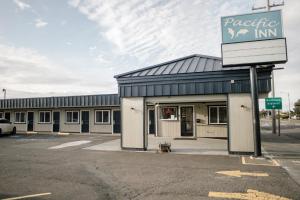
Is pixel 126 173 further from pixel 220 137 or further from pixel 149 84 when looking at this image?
pixel 220 137

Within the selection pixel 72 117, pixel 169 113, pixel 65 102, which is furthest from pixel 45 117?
pixel 169 113

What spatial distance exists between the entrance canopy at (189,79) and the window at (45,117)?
1689 centimetres

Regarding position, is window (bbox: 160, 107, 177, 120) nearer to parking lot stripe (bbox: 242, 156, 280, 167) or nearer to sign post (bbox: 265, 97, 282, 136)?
sign post (bbox: 265, 97, 282, 136)

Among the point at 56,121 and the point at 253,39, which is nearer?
the point at 253,39

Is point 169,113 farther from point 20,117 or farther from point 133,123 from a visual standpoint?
point 20,117

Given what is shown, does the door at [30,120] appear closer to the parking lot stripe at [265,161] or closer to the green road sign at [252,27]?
the green road sign at [252,27]

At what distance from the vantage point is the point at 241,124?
11.9 metres

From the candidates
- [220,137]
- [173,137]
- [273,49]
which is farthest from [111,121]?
→ [273,49]

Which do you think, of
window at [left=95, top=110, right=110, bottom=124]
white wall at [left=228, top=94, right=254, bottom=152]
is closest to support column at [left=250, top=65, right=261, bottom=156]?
white wall at [left=228, top=94, right=254, bottom=152]

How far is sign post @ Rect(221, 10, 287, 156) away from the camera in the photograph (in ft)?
37.1

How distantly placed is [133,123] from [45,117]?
1830 centimetres

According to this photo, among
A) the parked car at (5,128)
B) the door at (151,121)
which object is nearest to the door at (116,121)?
the door at (151,121)

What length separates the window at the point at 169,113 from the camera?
21.0 m

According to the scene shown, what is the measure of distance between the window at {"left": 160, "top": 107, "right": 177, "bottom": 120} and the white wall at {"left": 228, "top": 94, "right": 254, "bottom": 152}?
29.9ft
